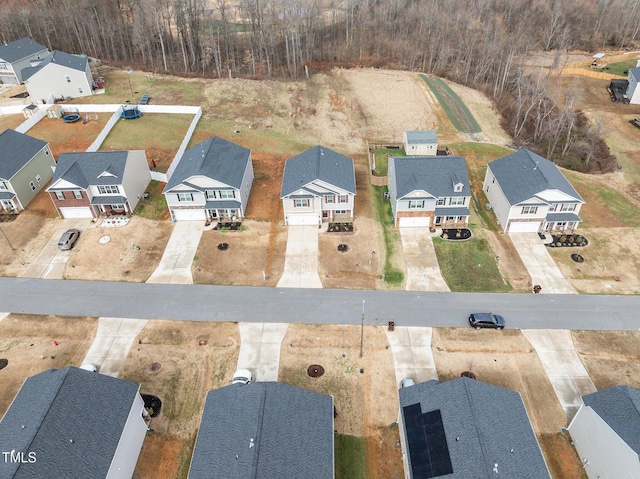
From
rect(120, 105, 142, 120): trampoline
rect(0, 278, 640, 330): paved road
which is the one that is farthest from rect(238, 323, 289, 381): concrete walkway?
rect(120, 105, 142, 120): trampoline

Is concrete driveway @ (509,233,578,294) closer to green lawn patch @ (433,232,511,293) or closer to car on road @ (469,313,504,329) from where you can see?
green lawn patch @ (433,232,511,293)

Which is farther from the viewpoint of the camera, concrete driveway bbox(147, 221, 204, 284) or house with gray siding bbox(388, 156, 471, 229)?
house with gray siding bbox(388, 156, 471, 229)

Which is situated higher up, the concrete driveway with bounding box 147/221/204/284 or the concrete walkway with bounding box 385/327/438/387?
the concrete driveway with bounding box 147/221/204/284

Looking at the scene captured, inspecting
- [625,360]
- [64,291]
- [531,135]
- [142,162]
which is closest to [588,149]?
[531,135]

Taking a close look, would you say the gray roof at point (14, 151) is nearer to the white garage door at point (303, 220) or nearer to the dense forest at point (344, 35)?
the white garage door at point (303, 220)

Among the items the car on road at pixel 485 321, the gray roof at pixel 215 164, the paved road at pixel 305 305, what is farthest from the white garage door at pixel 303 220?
the car on road at pixel 485 321

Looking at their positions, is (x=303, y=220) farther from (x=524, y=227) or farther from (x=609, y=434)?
(x=609, y=434)
